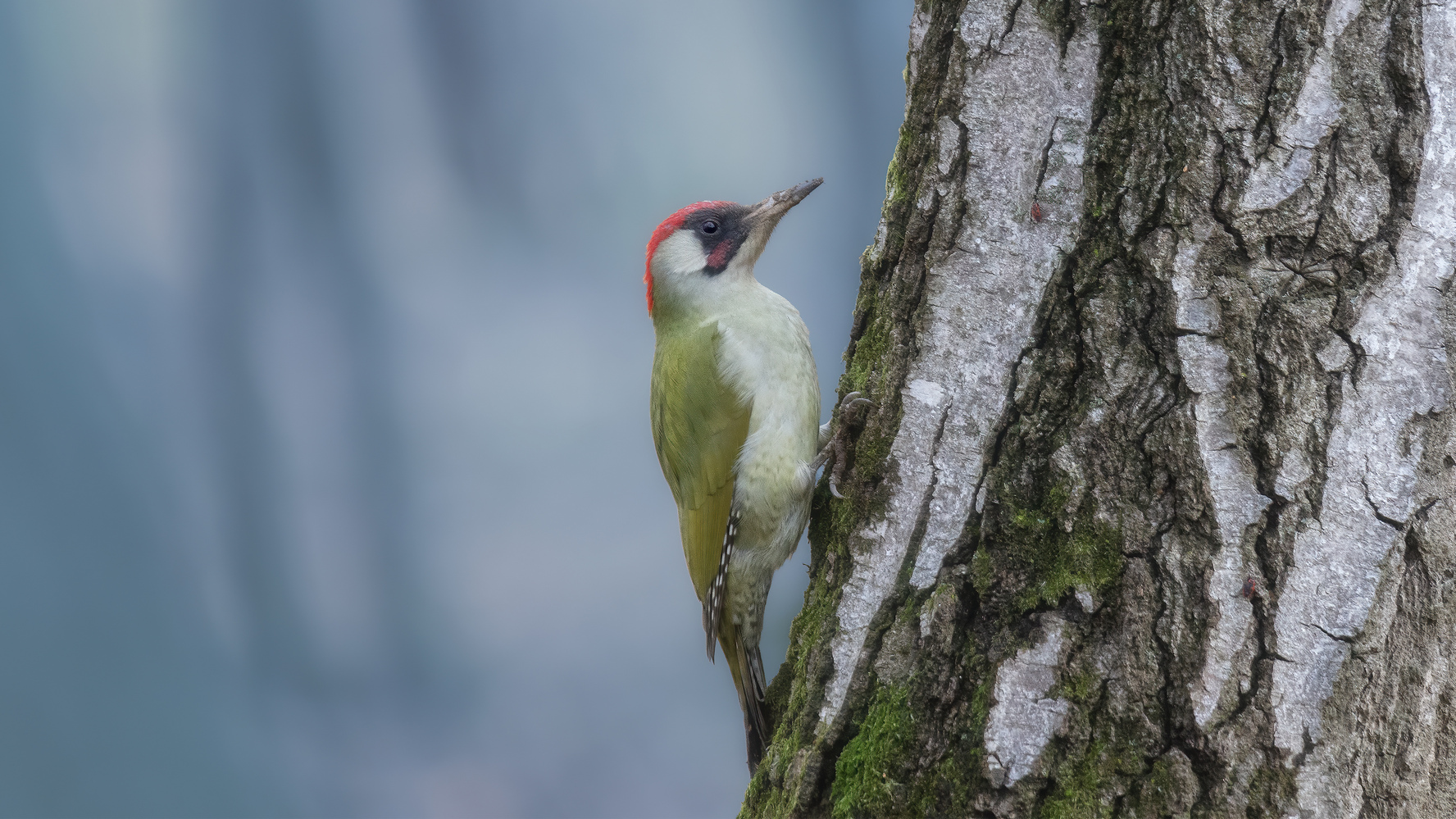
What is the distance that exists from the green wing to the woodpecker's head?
0.22 metres

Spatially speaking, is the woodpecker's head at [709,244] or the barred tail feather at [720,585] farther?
the woodpecker's head at [709,244]

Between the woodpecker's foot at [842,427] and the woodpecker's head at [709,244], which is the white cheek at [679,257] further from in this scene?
the woodpecker's foot at [842,427]

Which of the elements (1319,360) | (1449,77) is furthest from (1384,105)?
(1319,360)

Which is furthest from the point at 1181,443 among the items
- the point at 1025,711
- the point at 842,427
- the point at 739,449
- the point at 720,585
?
the point at 720,585

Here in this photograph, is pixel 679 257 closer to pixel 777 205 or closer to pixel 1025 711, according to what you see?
pixel 777 205

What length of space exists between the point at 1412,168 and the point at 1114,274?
400 millimetres

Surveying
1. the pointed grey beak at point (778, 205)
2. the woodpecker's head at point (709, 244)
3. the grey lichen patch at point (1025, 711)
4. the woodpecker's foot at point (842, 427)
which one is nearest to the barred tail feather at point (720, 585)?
the woodpecker's foot at point (842, 427)

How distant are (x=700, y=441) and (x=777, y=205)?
31.6 inches

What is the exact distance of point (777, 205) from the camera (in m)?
2.90

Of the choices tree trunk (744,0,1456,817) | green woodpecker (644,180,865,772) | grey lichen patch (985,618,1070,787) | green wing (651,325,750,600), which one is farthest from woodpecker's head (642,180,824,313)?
grey lichen patch (985,618,1070,787)

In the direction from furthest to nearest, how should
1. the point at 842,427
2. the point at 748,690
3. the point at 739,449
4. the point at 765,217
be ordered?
the point at 765,217 < the point at 739,449 < the point at 748,690 < the point at 842,427

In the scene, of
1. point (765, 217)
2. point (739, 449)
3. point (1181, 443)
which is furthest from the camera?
point (765, 217)

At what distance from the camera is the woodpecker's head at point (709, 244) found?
2867 mm

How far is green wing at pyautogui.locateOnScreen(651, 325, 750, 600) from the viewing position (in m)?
2.54
